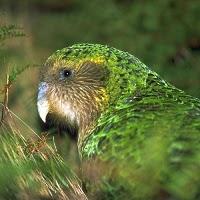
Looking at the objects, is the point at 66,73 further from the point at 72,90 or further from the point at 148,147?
the point at 148,147

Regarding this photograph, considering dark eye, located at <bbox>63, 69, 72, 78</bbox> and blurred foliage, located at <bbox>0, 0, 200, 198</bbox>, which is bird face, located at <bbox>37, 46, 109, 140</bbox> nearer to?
dark eye, located at <bbox>63, 69, 72, 78</bbox>

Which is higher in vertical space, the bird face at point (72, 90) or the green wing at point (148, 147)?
the bird face at point (72, 90)

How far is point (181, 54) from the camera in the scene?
199 inches

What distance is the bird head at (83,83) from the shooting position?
262 cm

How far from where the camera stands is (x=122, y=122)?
2.33 m

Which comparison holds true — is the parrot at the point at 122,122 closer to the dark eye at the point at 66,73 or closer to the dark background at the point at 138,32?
the dark eye at the point at 66,73

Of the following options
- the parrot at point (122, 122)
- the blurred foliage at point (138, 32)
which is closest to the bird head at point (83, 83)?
the parrot at point (122, 122)

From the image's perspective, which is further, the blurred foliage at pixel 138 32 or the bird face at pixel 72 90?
the blurred foliage at pixel 138 32

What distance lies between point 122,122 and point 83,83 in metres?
0.46

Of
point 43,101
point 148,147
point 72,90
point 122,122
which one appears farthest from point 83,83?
point 148,147

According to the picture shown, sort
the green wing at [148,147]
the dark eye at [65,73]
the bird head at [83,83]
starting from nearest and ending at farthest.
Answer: the green wing at [148,147], the bird head at [83,83], the dark eye at [65,73]

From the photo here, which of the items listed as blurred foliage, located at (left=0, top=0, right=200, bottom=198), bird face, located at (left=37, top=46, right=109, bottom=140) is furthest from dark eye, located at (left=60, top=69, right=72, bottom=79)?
blurred foliage, located at (left=0, top=0, right=200, bottom=198)

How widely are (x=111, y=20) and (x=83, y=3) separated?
416 mm

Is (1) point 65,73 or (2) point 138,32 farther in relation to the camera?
(2) point 138,32
